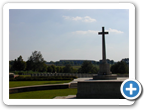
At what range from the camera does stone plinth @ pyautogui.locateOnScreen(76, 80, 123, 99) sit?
974cm

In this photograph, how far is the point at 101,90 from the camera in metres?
9.80

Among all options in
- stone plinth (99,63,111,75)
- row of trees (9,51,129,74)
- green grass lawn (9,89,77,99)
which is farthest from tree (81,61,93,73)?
stone plinth (99,63,111,75)

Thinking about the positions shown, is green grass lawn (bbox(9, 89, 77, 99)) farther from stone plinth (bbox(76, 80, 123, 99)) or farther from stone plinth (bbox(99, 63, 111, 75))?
stone plinth (bbox(99, 63, 111, 75))

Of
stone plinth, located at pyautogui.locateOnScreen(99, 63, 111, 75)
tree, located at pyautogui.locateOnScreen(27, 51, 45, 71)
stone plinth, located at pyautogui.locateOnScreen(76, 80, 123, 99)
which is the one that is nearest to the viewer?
stone plinth, located at pyautogui.locateOnScreen(76, 80, 123, 99)

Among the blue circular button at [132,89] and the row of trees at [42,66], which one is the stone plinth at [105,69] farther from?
the row of trees at [42,66]

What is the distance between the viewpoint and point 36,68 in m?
54.3

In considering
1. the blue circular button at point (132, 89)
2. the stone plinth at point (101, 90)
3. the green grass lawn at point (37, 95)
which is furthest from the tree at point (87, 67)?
the blue circular button at point (132, 89)

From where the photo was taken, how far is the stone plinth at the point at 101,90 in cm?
974

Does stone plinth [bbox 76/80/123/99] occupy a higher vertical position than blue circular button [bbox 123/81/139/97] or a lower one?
lower

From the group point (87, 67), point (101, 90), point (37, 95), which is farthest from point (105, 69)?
point (87, 67)

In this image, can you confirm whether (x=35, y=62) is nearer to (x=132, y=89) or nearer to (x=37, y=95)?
(x=37, y=95)

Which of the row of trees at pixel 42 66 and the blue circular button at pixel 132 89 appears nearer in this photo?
the blue circular button at pixel 132 89

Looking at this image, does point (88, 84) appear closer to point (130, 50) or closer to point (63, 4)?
point (130, 50)

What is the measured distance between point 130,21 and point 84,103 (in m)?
3.59
